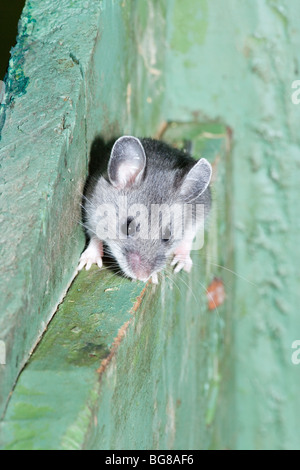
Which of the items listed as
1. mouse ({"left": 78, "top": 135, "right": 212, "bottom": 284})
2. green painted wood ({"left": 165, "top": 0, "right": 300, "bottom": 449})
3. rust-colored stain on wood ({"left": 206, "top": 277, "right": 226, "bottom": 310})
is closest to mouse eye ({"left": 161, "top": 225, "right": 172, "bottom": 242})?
mouse ({"left": 78, "top": 135, "right": 212, "bottom": 284})

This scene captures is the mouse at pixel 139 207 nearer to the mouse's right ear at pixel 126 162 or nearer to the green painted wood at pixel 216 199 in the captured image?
the mouse's right ear at pixel 126 162

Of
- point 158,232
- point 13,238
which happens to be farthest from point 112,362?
point 158,232

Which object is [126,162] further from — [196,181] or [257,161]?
[257,161]

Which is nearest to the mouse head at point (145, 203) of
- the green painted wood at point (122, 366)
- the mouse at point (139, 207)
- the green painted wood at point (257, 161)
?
the mouse at point (139, 207)

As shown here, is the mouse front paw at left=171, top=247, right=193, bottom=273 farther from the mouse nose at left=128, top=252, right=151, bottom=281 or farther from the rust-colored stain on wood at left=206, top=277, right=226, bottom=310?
the rust-colored stain on wood at left=206, top=277, right=226, bottom=310

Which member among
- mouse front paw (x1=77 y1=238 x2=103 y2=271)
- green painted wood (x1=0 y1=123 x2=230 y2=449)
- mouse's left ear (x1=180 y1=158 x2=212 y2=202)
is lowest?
green painted wood (x1=0 y1=123 x2=230 y2=449)

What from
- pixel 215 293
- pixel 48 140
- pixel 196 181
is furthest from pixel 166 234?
pixel 215 293

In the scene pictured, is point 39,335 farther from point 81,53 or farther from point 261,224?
point 261,224
